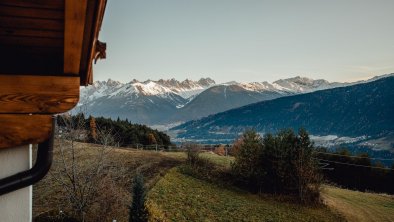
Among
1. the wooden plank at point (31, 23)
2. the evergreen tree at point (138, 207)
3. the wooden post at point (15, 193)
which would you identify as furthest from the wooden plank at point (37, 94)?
the evergreen tree at point (138, 207)

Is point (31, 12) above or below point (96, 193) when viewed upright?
above

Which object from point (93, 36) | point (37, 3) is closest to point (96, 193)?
point (93, 36)

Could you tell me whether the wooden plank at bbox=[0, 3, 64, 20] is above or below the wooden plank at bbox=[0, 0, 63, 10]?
below

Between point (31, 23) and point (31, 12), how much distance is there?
0.58ft

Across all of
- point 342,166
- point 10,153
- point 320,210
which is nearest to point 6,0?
point 10,153

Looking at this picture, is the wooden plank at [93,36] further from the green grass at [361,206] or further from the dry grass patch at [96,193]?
the green grass at [361,206]

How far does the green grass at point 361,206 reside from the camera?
107 ft

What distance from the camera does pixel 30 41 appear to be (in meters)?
3.35

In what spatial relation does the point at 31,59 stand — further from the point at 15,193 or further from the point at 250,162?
the point at 250,162

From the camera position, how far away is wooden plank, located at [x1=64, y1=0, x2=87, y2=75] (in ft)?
8.23

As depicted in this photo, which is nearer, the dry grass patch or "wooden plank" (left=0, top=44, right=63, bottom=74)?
"wooden plank" (left=0, top=44, right=63, bottom=74)

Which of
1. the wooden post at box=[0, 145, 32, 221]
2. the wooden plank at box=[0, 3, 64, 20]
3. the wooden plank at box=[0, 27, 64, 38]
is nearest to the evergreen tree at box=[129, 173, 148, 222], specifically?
the wooden post at box=[0, 145, 32, 221]

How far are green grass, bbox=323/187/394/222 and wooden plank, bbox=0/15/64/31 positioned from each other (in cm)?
3249

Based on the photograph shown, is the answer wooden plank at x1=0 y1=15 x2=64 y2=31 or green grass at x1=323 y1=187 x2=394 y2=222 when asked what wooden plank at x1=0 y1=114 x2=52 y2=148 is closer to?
wooden plank at x1=0 y1=15 x2=64 y2=31
